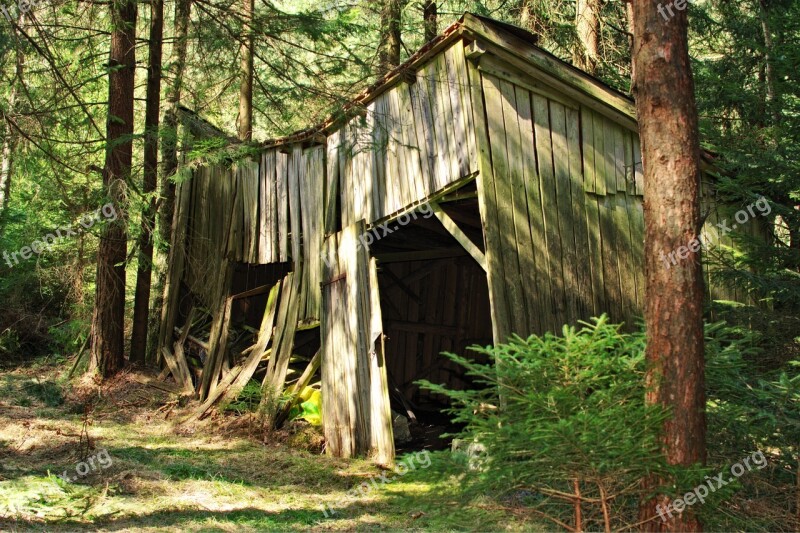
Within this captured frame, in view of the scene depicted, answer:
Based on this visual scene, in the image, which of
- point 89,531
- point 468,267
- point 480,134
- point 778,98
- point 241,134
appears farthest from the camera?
point 241,134

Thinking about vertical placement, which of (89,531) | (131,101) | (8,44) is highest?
(131,101)

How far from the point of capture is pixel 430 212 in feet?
30.9

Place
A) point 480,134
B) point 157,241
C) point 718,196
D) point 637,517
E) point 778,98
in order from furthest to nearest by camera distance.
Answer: point 157,241 → point 778,98 → point 718,196 → point 480,134 → point 637,517

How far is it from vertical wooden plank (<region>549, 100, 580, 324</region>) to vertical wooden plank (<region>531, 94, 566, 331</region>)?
5 cm

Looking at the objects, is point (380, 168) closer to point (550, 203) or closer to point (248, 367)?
point (550, 203)

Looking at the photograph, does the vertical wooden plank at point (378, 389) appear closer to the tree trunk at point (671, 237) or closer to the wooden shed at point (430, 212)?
the wooden shed at point (430, 212)

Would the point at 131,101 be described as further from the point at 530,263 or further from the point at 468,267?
the point at 530,263

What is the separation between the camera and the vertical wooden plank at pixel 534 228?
295 inches

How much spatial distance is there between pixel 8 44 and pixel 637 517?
6.71m

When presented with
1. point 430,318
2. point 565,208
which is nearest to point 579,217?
point 565,208

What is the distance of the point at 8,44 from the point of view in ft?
22.7

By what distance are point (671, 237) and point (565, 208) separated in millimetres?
3213

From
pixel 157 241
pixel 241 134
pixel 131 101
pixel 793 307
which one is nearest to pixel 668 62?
pixel 793 307

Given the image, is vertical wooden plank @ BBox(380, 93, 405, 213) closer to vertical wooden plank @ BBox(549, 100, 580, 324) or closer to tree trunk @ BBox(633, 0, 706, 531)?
vertical wooden plank @ BBox(549, 100, 580, 324)
